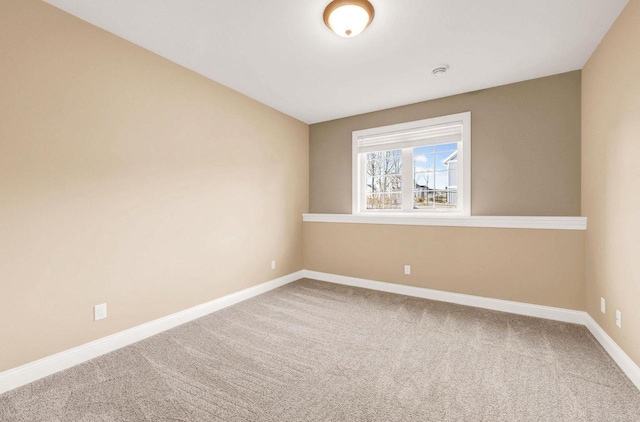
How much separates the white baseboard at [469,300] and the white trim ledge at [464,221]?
2.77 feet

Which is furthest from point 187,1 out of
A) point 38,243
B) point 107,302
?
point 107,302

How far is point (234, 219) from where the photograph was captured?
3367 mm

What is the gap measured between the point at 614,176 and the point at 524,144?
1.07 meters

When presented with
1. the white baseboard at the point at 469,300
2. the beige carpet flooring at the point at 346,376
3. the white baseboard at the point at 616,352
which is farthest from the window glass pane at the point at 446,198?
the white baseboard at the point at 616,352

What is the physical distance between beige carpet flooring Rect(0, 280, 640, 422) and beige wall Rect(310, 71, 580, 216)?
1.29 metres

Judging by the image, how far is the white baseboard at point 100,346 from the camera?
1799 millimetres

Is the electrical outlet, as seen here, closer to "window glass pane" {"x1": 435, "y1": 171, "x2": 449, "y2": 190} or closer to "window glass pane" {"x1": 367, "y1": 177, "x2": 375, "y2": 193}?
"window glass pane" {"x1": 367, "y1": 177, "x2": 375, "y2": 193}

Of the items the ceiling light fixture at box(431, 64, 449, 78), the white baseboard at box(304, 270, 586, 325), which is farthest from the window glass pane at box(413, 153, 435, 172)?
the white baseboard at box(304, 270, 586, 325)

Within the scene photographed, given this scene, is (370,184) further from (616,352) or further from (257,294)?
(616,352)

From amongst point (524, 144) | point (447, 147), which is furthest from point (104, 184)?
point (524, 144)

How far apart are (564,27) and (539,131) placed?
1.13 meters

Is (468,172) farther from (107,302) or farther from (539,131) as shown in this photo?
(107,302)

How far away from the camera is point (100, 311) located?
7.22ft

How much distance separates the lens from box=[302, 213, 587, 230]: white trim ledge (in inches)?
111
